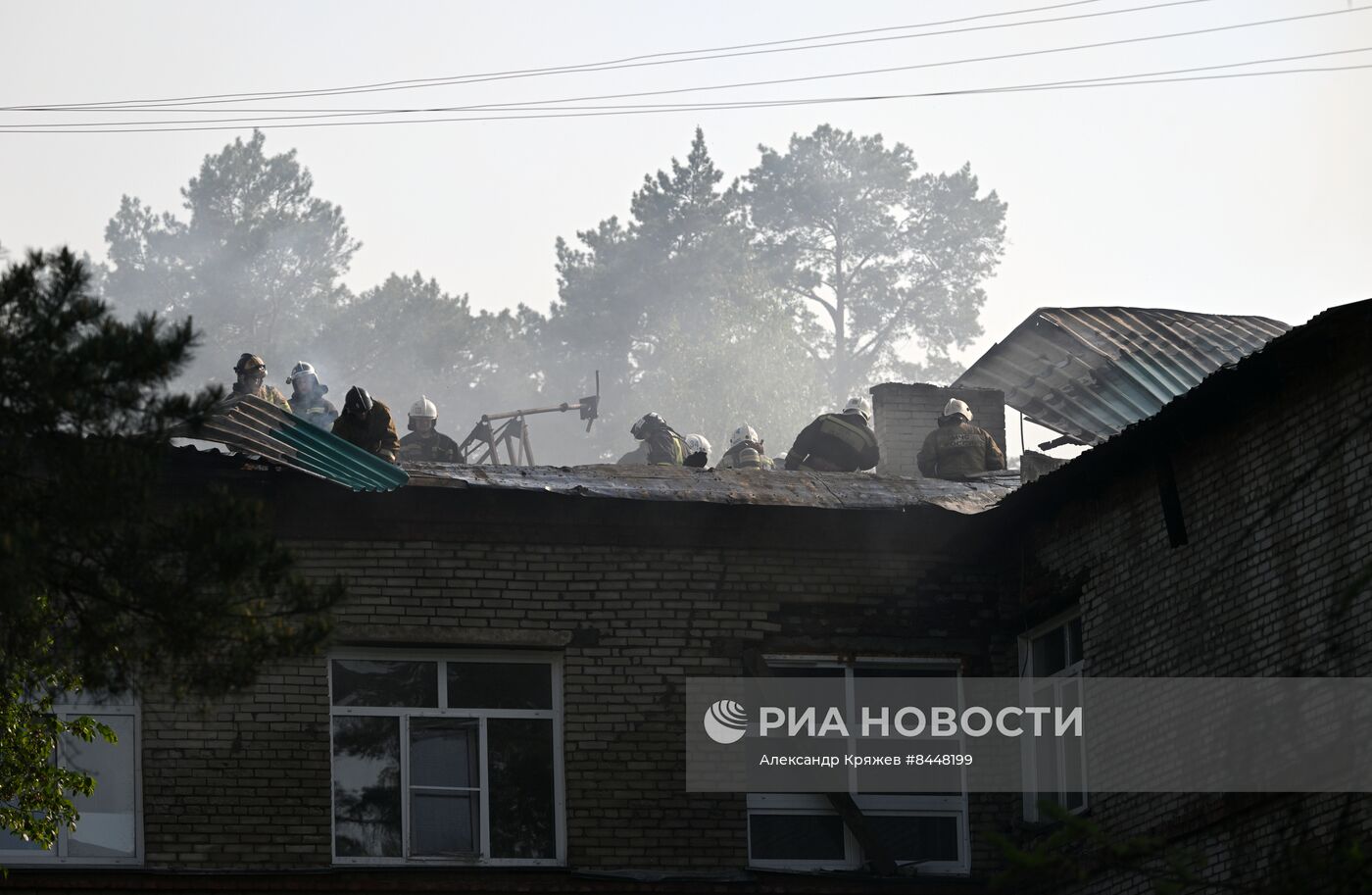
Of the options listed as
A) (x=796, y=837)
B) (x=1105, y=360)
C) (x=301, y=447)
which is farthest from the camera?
(x=1105, y=360)

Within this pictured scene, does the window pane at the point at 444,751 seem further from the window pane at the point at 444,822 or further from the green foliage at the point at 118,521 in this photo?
the green foliage at the point at 118,521

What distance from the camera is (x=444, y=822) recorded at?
14742 mm

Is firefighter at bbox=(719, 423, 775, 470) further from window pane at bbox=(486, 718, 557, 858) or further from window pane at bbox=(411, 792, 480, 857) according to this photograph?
window pane at bbox=(411, 792, 480, 857)

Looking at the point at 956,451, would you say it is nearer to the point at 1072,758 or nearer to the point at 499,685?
the point at 1072,758

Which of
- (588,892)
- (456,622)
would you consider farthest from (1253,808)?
(456,622)

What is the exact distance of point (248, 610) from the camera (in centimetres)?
857

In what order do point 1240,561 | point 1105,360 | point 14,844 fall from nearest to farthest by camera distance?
point 1240,561 → point 14,844 → point 1105,360

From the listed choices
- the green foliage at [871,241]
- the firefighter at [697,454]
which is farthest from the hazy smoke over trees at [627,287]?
the firefighter at [697,454]

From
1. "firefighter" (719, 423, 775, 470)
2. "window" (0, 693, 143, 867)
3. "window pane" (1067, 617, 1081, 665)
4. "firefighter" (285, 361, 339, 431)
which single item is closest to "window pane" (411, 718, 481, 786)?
"window" (0, 693, 143, 867)

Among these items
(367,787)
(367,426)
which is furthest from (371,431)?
(367,787)

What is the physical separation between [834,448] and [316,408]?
16.4 ft

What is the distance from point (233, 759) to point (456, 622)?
177 cm

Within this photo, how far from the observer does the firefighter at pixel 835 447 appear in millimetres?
18859

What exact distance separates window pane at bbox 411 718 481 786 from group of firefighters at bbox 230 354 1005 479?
2.28 metres
